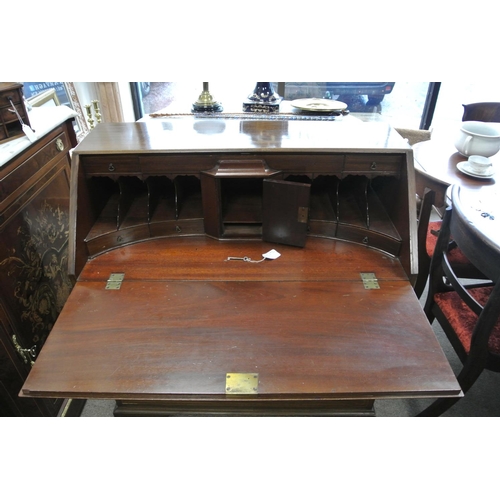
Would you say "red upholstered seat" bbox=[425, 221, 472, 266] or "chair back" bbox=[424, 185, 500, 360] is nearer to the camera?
"chair back" bbox=[424, 185, 500, 360]

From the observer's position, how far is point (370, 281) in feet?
3.33

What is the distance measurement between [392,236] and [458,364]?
958 millimetres

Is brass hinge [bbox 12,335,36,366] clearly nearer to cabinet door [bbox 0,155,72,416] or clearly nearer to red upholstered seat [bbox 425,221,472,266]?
cabinet door [bbox 0,155,72,416]

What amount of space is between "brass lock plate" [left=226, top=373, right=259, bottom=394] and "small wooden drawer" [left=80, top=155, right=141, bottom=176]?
66 centimetres

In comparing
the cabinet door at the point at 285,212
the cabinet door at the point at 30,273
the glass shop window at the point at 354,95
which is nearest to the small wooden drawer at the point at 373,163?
the cabinet door at the point at 285,212

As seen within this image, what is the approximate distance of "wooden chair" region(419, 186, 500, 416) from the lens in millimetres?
979

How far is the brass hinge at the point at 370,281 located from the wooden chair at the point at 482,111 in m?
2.08

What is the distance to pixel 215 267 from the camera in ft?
3.50

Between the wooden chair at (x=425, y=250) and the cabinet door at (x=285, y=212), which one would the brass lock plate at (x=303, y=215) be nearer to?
the cabinet door at (x=285, y=212)

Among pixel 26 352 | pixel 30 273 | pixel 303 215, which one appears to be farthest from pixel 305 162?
pixel 26 352

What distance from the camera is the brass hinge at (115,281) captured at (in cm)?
99

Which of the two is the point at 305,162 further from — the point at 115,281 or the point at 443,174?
the point at 443,174

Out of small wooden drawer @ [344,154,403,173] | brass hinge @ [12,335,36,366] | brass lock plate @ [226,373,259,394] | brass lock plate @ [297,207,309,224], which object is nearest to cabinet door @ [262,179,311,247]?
brass lock plate @ [297,207,309,224]

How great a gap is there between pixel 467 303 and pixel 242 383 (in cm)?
75
